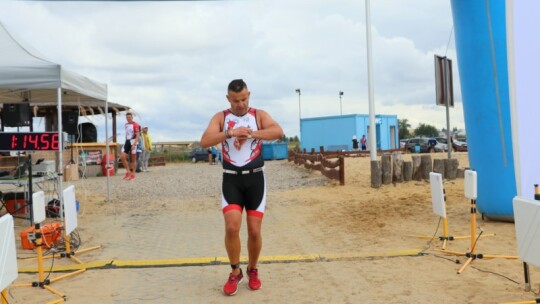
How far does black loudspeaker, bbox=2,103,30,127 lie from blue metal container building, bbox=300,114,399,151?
26.1 m

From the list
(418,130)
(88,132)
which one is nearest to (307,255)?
(88,132)

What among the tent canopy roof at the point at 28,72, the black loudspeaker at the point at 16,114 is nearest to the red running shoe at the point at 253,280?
the tent canopy roof at the point at 28,72

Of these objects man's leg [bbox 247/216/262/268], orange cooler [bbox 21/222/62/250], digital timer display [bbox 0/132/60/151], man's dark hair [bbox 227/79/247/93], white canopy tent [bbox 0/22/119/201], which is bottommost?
orange cooler [bbox 21/222/62/250]

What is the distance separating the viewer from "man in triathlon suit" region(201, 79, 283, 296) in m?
4.23

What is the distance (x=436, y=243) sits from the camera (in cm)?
609

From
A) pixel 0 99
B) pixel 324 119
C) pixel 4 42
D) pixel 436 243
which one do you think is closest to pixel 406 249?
pixel 436 243

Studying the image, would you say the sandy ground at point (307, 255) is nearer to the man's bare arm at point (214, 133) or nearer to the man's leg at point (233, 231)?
the man's leg at point (233, 231)

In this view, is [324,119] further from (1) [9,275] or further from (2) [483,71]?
(1) [9,275]

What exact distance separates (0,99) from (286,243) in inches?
290

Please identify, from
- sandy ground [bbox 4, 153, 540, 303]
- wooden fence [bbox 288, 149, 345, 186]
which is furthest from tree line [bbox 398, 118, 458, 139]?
sandy ground [bbox 4, 153, 540, 303]

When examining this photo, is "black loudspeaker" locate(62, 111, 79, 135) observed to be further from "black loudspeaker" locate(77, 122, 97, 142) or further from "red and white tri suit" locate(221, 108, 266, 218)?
"black loudspeaker" locate(77, 122, 97, 142)

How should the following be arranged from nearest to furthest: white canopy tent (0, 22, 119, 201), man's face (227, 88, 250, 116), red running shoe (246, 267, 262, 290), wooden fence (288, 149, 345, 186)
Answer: man's face (227, 88, 250, 116)
red running shoe (246, 267, 262, 290)
white canopy tent (0, 22, 119, 201)
wooden fence (288, 149, 345, 186)

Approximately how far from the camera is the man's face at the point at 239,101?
4.28 meters

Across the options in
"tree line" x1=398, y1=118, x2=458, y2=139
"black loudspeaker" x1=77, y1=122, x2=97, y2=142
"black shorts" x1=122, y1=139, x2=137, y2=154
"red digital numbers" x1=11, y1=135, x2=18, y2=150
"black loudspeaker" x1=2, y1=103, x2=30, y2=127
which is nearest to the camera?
"red digital numbers" x1=11, y1=135, x2=18, y2=150
